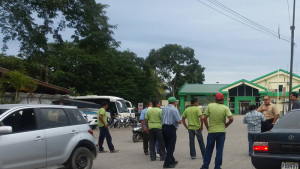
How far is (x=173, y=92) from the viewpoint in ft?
279

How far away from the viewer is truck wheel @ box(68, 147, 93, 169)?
9.38 metres

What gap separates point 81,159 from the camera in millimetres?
9664

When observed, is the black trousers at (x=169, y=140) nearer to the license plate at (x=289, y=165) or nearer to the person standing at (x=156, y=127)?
the person standing at (x=156, y=127)

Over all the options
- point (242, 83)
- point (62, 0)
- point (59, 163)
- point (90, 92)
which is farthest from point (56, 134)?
point (242, 83)

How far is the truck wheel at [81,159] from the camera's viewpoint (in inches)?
369

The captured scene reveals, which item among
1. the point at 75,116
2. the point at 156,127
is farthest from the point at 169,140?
the point at 75,116

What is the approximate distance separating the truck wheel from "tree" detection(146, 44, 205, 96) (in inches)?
2914

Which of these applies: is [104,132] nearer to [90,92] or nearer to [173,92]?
[90,92]

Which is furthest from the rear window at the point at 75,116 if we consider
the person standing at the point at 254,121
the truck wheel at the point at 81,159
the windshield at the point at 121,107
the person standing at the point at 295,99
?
the windshield at the point at 121,107

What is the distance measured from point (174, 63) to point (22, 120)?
7630 cm

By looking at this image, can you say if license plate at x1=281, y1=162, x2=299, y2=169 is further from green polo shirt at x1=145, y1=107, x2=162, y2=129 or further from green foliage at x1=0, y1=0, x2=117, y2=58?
green foliage at x1=0, y1=0, x2=117, y2=58

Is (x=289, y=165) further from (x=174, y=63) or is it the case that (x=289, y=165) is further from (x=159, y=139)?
(x=174, y=63)

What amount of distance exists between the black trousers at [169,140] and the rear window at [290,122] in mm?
2996

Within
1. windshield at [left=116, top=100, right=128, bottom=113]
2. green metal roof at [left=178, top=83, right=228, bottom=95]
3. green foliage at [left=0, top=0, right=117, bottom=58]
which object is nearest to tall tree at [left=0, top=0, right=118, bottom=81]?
green foliage at [left=0, top=0, right=117, bottom=58]
